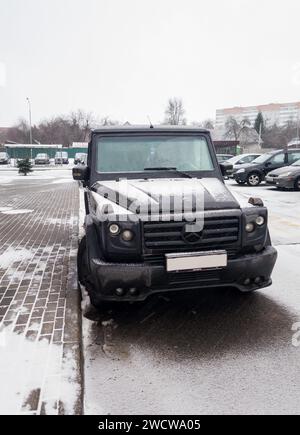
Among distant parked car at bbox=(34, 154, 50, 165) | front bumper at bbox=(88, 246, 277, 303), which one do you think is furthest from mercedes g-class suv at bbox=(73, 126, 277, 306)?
distant parked car at bbox=(34, 154, 50, 165)

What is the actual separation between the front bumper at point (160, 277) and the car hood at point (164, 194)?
53 centimetres

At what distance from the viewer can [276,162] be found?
1831cm

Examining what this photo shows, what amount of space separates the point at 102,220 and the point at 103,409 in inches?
62.5

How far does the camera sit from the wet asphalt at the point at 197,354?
2.69 m

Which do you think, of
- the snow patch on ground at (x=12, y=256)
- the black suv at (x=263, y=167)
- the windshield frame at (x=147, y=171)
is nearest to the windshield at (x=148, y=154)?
the windshield frame at (x=147, y=171)

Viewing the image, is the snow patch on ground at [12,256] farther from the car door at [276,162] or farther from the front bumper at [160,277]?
the car door at [276,162]

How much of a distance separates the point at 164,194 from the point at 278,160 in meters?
15.7

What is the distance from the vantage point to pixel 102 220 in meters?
3.56

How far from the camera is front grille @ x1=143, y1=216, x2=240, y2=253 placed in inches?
138

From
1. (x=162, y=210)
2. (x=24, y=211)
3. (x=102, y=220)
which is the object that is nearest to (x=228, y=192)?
(x=162, y=210)

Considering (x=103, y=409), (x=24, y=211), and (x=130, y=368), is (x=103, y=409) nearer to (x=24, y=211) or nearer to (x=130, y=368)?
(x=130, y=368)

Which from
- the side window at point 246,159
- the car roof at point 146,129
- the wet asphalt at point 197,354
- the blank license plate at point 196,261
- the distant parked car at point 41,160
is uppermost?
the distant parked car at point 41,160

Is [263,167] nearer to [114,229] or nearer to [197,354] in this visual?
[114,229]

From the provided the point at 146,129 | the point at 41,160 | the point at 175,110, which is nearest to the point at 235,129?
the point at 175,110
